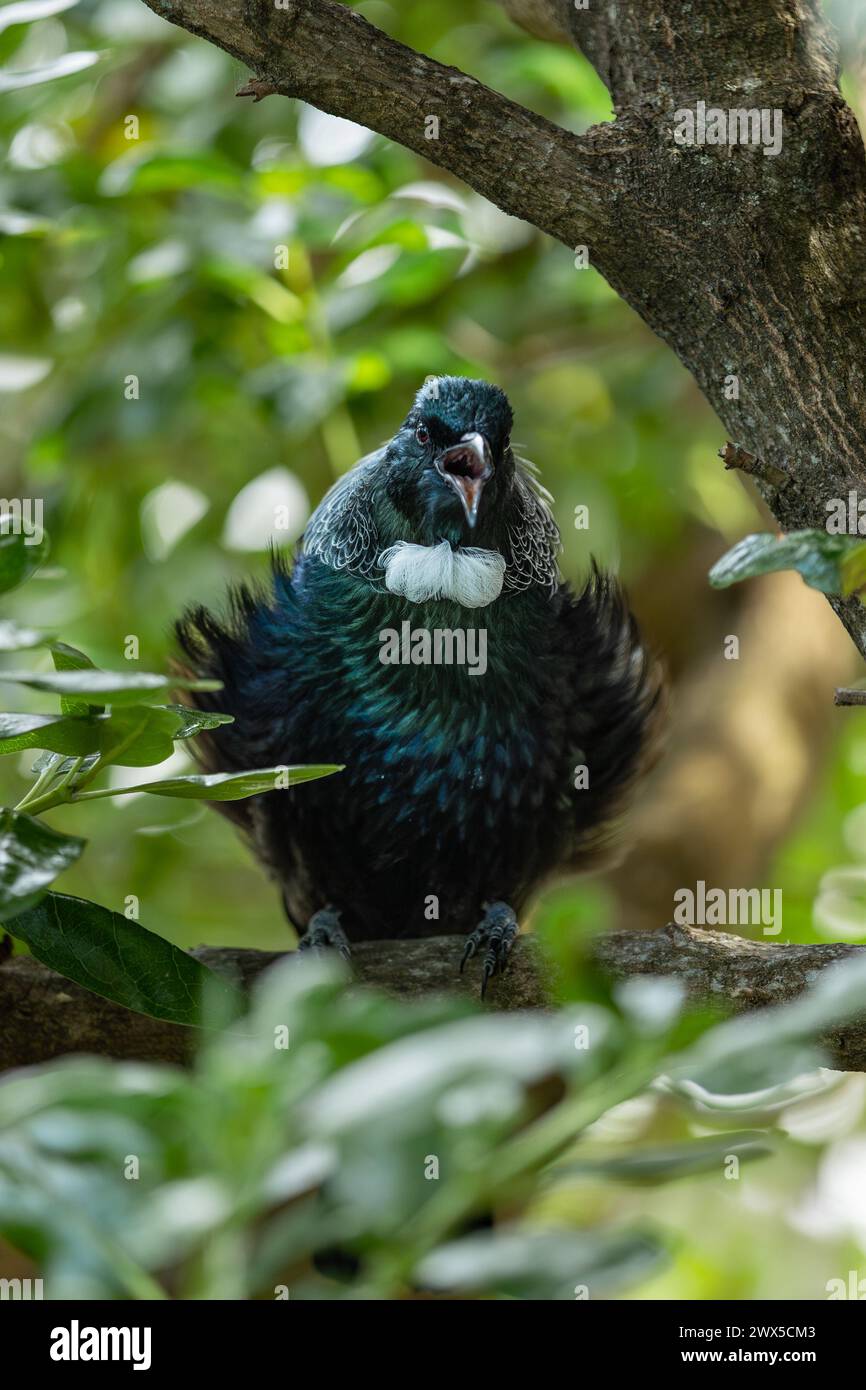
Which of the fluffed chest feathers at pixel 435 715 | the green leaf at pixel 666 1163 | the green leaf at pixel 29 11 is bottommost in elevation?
the green leaf at pixel 666 1163

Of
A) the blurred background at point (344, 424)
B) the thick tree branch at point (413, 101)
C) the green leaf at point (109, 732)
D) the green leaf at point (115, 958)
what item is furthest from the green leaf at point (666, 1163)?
the blurred background at point (344, 424)

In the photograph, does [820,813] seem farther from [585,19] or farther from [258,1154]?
[258,1154]

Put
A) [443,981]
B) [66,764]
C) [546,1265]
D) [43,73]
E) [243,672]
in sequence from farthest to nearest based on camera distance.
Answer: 1. [243,672]
2. [43,73]
3. [443,981]
4. [66,764]
5. [546,1265]

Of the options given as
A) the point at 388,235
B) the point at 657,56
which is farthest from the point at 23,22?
the point at 657,56

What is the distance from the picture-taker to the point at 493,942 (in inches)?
62.3

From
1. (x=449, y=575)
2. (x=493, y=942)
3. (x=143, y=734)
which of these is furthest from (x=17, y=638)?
(x=449, y=575)

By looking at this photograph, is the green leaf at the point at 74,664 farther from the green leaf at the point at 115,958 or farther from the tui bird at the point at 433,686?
the tui bird at the point at 433,686

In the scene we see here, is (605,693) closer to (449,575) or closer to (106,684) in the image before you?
(449,575)

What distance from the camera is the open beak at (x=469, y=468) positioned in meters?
1.72

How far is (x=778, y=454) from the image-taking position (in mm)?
1198

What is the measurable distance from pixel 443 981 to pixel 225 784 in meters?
0.70

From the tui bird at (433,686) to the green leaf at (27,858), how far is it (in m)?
1.00

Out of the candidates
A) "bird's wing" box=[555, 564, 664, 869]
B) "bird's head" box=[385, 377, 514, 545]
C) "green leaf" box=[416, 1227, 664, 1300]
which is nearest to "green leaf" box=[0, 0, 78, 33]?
"bird's head" box=[385, 377, 514, 545]

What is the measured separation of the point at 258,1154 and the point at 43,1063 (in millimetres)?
1014
